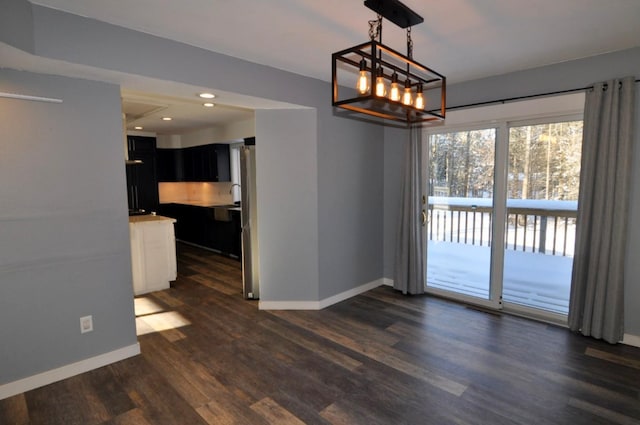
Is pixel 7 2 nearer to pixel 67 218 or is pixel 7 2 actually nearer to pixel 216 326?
pixel 67 218

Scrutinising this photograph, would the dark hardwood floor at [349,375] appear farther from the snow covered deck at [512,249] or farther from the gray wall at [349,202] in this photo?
the gray wall at [349,202]

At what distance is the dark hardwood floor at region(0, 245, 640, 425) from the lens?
218 centimetres

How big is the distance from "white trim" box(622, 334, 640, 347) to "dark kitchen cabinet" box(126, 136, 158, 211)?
24.6 feet

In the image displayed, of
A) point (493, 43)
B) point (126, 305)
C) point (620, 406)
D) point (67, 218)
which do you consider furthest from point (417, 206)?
point (67, 218)

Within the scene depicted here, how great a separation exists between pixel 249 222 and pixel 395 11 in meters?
2.82

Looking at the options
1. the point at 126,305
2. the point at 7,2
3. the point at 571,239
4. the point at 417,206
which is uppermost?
the point at 7,2

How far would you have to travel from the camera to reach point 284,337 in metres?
3.24

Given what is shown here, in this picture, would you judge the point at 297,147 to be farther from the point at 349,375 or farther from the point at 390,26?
the point at 349,375

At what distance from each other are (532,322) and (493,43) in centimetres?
272

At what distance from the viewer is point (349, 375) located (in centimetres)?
261

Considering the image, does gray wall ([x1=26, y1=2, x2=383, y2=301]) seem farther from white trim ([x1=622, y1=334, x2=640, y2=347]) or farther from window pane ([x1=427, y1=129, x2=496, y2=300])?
white trim ([x1=622, y1=334, x2=640, y2=347])

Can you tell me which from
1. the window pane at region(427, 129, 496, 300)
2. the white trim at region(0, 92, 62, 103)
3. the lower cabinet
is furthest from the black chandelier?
the lower cabinet

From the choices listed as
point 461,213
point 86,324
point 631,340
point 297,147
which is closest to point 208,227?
point 297,147

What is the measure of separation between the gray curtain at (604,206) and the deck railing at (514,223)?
382 mm
